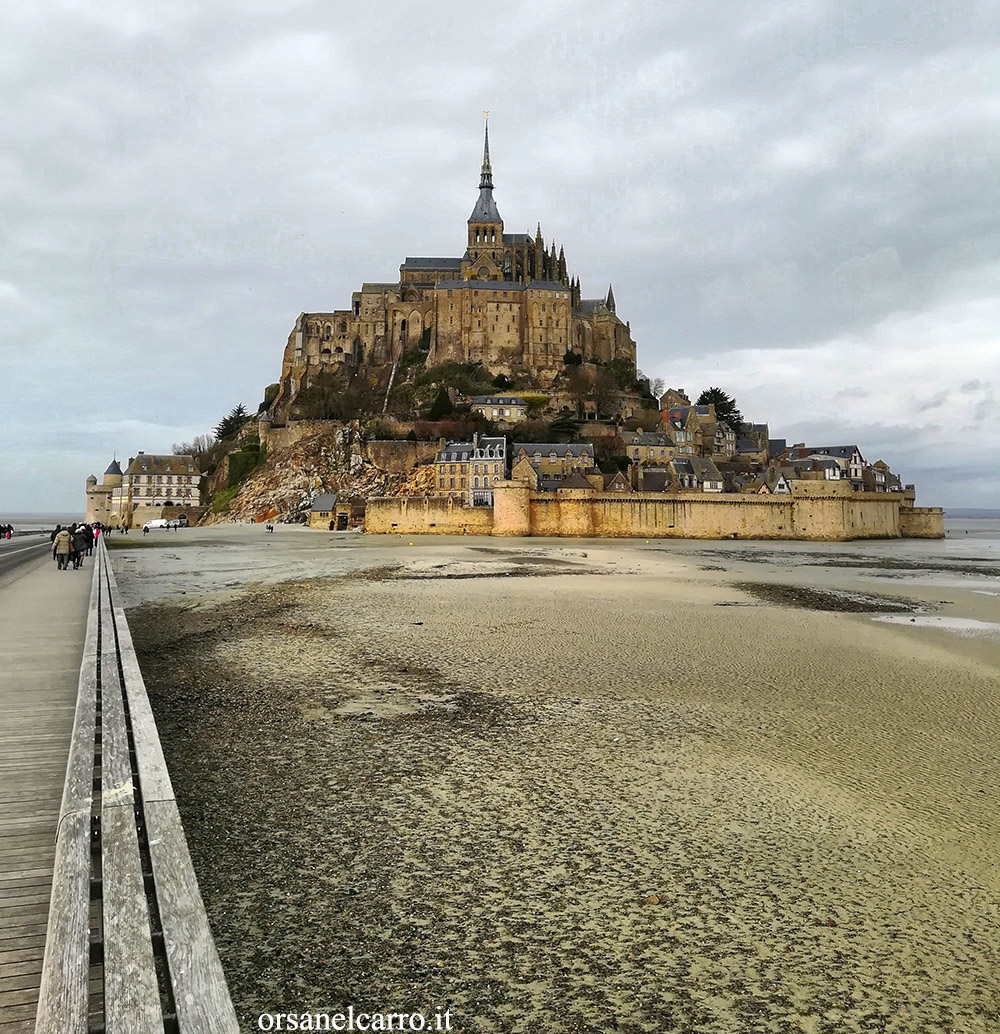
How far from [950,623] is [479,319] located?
196 feet

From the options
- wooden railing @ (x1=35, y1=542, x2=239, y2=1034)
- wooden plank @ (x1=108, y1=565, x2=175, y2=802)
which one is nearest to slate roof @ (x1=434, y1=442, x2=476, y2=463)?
wooden plank @ (x1=108, y1=565, x2=175, y2=802)

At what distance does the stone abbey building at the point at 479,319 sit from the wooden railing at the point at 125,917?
6434 centimetres

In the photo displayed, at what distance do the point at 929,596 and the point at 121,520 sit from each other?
226ft

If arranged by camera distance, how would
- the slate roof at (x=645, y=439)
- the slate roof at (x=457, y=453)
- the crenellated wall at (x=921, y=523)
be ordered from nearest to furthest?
1. the slate roof at (x=457, y=453)
2. the crenellated wall at (x=921, y=523)
3. the slate roof at (x=645, y=439)

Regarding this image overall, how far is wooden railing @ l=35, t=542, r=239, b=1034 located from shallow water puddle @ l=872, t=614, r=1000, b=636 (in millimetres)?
12891

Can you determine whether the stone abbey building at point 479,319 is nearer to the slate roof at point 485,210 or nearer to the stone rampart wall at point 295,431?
the slate roof at point 485,210

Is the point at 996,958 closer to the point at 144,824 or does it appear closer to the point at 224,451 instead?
the point at 144,824

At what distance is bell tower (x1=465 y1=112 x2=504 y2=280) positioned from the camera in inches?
2849

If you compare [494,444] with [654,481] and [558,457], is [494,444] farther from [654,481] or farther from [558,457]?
[654,481]

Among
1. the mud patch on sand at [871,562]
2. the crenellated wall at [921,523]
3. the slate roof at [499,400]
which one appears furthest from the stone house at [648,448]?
the mud patch on sand at [871,562]

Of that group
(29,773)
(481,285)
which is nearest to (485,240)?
(481,285)

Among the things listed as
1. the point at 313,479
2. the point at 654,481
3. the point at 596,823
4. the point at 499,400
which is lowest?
the point at 596,823

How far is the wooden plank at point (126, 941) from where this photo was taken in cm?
197

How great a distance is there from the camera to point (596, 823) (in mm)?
4637
